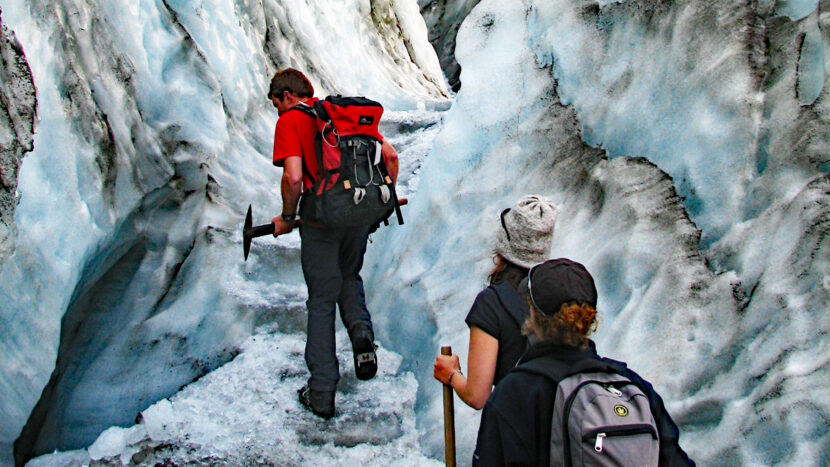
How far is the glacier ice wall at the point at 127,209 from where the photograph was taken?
3.29 meters

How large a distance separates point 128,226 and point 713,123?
319 cm

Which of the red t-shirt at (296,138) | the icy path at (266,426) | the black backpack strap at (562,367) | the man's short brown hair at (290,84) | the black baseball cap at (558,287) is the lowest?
the icy path at (266,426)

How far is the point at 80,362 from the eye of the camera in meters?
3.90

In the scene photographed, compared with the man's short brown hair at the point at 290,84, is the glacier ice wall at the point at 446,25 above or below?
below

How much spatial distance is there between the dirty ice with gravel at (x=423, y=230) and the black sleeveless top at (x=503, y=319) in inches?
35.7

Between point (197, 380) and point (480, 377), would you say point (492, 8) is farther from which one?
point (480, 377)

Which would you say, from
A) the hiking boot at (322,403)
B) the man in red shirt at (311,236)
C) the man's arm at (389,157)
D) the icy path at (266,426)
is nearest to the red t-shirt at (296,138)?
the man in red shirt at (311,236)

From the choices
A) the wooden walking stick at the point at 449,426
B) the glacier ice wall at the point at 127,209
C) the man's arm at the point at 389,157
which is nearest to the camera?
the wooden walking stick at the point at 449,426

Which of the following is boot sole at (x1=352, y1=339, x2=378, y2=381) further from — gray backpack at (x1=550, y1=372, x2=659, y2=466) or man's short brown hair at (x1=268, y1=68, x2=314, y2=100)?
gray backpack at (x1=550, y1=372, x2=659, y2=466)

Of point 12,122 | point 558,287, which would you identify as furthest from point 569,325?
point 12,122

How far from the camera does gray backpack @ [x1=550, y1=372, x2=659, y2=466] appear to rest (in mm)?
1417

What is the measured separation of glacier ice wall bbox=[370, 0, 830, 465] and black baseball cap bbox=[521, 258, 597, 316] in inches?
42.3

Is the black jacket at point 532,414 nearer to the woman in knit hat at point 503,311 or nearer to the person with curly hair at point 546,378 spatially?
the person with curly hair at point 546,378

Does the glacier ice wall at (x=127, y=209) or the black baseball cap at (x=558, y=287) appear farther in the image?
the glacier ice wall at (x=127, y=209)
